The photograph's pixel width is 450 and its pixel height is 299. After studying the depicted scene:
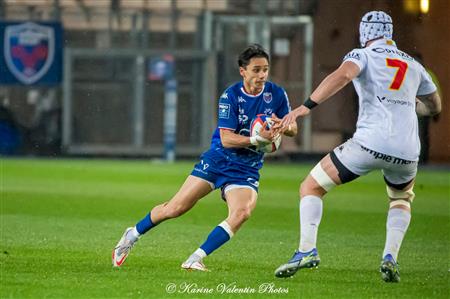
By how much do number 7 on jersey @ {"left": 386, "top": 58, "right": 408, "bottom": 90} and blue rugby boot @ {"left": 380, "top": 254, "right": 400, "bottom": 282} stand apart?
133 cm

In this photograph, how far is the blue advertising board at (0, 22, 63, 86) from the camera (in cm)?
3453

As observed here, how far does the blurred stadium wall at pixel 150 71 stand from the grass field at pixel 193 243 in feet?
37.4

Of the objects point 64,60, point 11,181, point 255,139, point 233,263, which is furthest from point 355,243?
point 64,60

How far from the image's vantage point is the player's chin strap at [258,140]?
9.60 m

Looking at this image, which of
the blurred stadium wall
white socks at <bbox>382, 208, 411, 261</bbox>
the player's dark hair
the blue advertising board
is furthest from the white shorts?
the blue advertising board

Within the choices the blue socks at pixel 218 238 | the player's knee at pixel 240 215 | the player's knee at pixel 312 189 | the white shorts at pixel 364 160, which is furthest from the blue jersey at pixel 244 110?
the white shorts at pixel 364 160

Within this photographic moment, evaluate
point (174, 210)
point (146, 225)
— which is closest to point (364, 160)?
point (174, 210)

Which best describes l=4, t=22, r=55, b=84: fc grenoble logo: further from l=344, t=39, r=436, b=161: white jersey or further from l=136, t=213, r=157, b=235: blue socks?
l=344, t=39, r=436, b=161: white jersey

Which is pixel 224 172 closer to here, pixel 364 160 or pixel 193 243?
pixel 364 160

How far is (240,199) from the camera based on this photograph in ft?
32.6

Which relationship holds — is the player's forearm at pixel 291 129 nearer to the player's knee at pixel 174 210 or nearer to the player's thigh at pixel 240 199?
the player's thigh at pixel 240 199

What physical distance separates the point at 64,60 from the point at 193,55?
148 inches

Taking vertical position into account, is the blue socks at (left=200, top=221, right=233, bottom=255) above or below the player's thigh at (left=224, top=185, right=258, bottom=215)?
below

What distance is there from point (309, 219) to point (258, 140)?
2.45 feet
